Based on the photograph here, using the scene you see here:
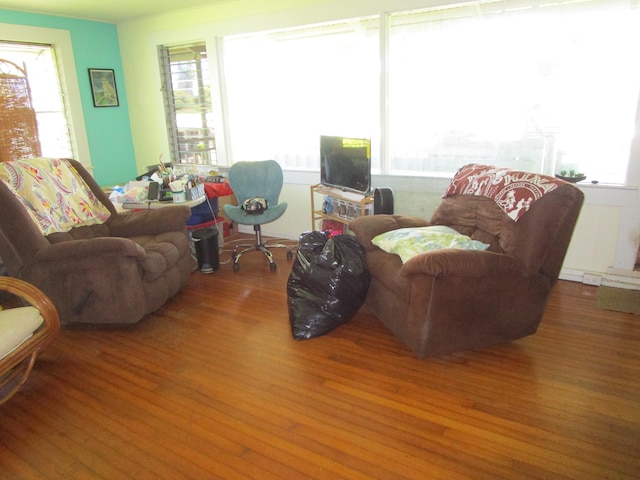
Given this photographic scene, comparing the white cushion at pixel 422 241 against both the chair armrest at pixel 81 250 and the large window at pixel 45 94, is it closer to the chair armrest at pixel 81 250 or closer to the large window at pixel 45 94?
the chair armrest at pixel 81 250

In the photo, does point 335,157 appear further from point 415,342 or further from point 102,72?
point 102,72

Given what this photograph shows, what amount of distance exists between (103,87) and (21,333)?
12.7 ft

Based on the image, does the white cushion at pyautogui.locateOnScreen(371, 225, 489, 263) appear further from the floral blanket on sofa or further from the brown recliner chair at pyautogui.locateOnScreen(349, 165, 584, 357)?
the floral blanket on sofa

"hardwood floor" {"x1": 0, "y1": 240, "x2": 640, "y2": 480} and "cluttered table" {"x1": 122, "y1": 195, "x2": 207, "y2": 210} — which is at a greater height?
"cluttered table" {"x1": 122, "y1": 195, "x2": 207, "y2": 210}

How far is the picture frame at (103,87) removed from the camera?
4875 millimetres

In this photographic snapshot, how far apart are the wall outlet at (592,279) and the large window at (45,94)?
17.3ft

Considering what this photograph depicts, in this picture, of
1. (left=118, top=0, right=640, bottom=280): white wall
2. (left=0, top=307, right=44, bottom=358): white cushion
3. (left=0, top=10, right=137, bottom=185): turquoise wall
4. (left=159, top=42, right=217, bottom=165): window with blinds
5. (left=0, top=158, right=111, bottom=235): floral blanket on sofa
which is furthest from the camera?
(left=159, top=42, right=217, bottom=165): window with blinds

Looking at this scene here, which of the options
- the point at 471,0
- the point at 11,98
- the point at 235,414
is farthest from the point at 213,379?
the point at 11,98

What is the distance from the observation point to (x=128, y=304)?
2680mm

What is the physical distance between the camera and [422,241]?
8.18 feet

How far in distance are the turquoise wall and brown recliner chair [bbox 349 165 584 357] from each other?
161 inches

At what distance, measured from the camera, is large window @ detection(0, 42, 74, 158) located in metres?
4.33

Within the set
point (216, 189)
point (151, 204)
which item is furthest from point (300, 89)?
point (151, 204)

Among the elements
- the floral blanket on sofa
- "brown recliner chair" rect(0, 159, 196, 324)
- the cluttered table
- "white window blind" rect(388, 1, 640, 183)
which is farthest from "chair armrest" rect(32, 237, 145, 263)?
"white window blind" rect(388, 1, 640, 183)
